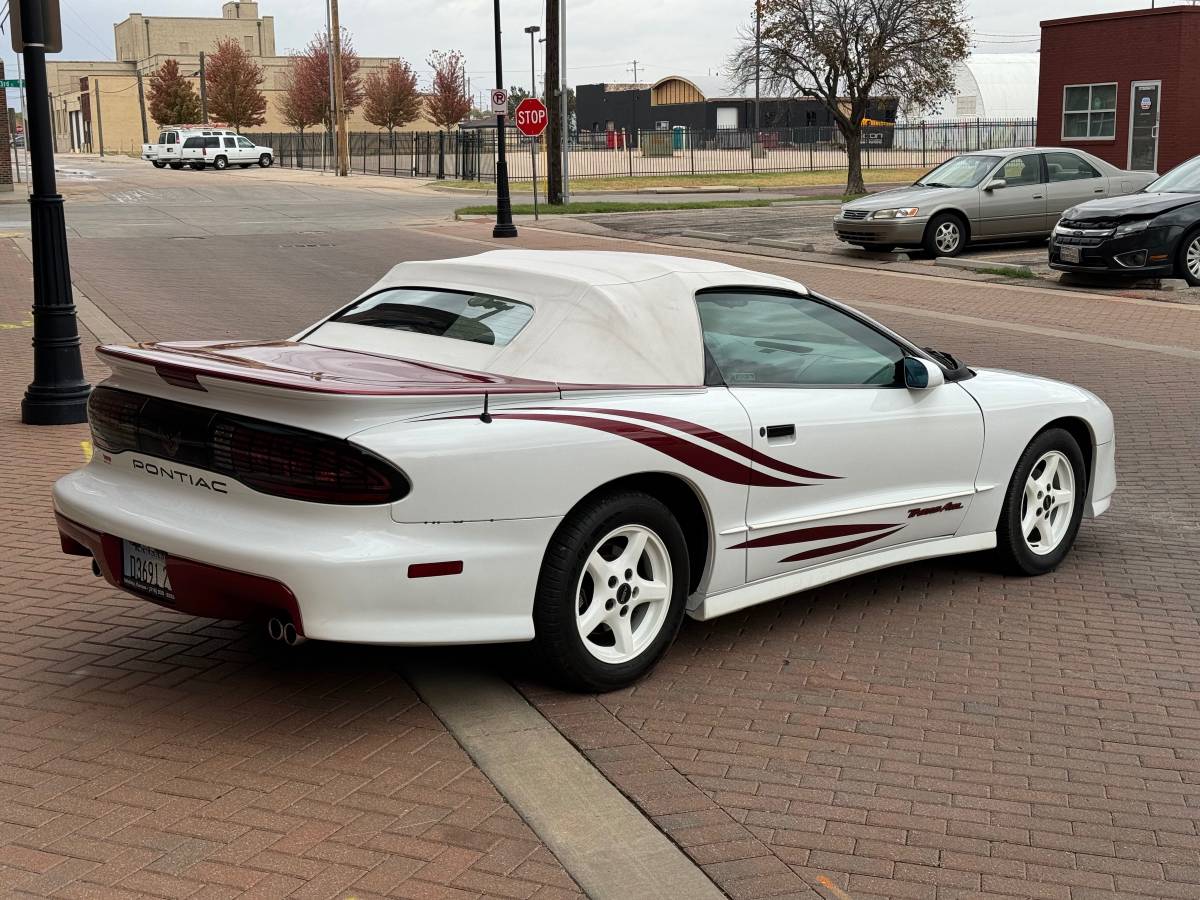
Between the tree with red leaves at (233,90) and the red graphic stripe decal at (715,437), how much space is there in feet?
321

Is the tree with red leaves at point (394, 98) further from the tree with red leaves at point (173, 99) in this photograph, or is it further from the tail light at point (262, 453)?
the tail light at point (262, 453)

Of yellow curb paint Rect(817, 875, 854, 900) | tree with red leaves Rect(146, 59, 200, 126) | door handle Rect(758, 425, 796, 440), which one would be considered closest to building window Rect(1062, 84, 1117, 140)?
door handle Rect(758, 425, 796, 440)

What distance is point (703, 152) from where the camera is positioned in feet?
217

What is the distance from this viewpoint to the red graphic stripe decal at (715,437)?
468cm

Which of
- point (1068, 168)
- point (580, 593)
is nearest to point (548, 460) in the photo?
point (580, 593)

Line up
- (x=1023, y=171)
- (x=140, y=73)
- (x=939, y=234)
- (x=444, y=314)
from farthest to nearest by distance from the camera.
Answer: (x=140, y=73) → (x=1023, y=171) → (x=939, y=234) → (x=444, y=314)

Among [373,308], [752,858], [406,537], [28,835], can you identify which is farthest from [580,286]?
[28,835]

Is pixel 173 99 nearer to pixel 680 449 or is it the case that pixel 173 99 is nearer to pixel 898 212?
pixel 898 212

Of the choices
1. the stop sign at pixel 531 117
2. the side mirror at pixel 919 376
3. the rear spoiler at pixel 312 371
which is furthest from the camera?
the stop sign at pixel 531 117

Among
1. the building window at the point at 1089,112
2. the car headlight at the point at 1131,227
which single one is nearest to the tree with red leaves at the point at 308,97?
the building window at the point at 1089,112

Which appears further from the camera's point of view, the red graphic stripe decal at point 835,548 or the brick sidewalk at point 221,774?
the red graphic stripe decal at point 835,548

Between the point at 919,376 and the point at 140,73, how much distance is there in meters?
111

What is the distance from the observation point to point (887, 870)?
3.61 metres

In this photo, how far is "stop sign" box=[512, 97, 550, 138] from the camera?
29.1 metres
